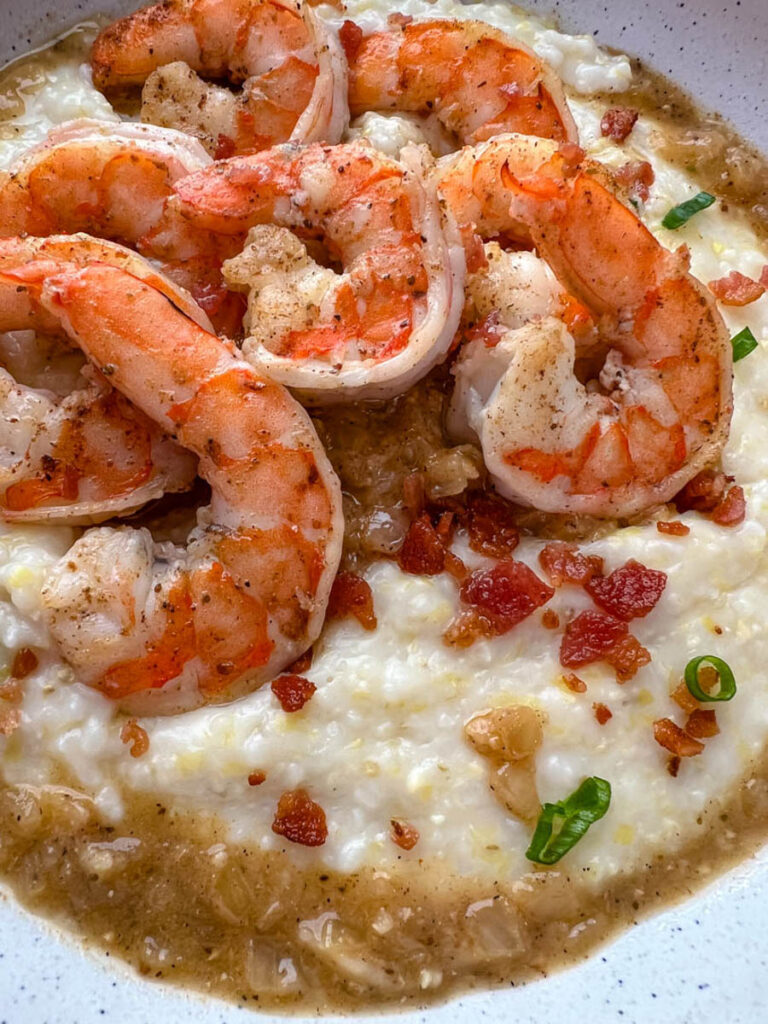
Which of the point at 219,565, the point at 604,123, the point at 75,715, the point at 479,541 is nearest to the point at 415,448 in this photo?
the point at 479,541

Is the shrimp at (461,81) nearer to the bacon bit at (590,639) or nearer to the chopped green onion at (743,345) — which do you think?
the chopped green onion at (743,345)

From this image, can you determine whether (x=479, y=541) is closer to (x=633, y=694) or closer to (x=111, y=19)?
(x=633, y=694)

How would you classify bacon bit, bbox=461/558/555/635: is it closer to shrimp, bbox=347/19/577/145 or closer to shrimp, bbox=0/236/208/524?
shrimp, bbox=0/236/208/524

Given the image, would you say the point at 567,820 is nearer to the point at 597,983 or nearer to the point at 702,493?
the point at 597,983

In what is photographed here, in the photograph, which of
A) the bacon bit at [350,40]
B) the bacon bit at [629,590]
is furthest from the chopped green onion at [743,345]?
the bacon bit at [350,40]

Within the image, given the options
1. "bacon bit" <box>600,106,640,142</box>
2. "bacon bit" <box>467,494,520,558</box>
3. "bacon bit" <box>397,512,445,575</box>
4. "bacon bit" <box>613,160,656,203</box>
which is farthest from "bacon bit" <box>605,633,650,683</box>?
"bacon bit" <box>600,106,640,142</box>
